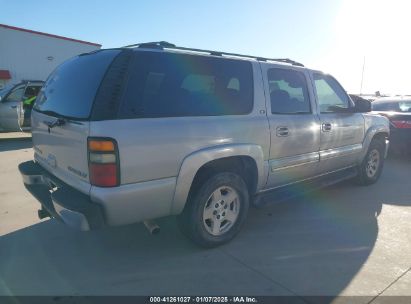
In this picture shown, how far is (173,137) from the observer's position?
268cm

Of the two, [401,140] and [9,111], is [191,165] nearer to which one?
[401,140]

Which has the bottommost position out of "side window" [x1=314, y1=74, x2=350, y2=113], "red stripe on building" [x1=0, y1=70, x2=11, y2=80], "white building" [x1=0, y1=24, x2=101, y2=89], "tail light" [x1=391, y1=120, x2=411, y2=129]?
"tail light" [x1=391, y1=120, x2=411, y2=129]

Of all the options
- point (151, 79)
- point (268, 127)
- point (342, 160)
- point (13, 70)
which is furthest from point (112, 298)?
point (13, 70)

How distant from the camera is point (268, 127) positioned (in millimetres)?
3443

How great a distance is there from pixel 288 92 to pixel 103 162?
2.37 m

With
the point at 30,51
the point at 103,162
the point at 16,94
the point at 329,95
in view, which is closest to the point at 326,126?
the point at 329,95

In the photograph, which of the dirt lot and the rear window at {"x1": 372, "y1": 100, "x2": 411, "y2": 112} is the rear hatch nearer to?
the dirt lot

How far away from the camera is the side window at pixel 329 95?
428 cm

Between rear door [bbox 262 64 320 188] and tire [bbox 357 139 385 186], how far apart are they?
166cm

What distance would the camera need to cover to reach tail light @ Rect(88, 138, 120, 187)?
2398mm

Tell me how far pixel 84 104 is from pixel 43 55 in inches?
876

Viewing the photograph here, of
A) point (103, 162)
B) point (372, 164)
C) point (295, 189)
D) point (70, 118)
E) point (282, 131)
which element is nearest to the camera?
point (103, 162)

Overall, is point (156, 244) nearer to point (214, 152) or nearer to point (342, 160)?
point (214, 152)

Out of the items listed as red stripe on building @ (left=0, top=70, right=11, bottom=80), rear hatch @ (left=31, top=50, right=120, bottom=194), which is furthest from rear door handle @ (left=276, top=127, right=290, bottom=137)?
red stripe on building @ (left=0, top=70, right=11, bottom=80)
